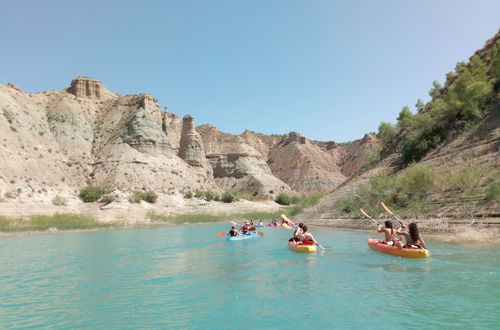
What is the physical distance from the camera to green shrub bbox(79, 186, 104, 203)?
5303 cm

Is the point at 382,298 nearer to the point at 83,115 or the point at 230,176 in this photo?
the point at 83,115

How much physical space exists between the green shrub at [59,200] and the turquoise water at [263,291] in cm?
3241

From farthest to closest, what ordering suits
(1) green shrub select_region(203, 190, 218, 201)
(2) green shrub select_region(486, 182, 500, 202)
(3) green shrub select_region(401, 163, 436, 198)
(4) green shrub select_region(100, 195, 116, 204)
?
(1) green shrub select_region(203, 190, 218, 201) → (4) green shrub select_region(100, 195, 116, 204) → (3) green shrub select_region(401, 163, 436, 198) → (2) green shrub select_region(486, 182, 500, 202)

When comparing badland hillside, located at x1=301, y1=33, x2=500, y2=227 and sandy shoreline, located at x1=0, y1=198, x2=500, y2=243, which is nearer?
sandy shoreline, located at x1=0, y1=198, x2=500, y2=243

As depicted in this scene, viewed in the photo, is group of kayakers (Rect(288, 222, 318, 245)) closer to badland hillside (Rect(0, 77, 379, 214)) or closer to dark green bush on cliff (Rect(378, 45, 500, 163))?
dark green bush on cliff (Rect(378, 45, 500, 163))

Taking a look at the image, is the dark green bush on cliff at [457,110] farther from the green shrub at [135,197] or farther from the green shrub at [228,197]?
the green shrub at [228,197]

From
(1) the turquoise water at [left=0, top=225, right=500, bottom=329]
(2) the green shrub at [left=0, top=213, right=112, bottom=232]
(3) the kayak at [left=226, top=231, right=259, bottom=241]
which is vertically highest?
(2) the green shrub at [left=0, top=213, right=112, bottom=232]

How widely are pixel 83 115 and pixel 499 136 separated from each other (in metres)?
68.2

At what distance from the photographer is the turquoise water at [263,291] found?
837cm

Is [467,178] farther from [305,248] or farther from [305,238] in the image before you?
[305,248]

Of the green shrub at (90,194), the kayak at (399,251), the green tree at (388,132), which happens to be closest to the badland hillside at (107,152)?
the green shrub at (90,194)

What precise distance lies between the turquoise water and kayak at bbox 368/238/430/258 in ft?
0.86

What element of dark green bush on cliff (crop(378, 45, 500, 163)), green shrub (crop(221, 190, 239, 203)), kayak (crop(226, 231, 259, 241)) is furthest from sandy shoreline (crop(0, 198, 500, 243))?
dark green bush on cliff (crop(378, 45, 500, 163))

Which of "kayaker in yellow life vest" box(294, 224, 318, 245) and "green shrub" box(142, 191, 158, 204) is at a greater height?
"green shrub" box(142, 191, 158, 204)
